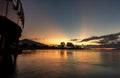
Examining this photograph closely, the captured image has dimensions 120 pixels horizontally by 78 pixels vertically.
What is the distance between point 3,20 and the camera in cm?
2095

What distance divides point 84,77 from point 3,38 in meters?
15.2

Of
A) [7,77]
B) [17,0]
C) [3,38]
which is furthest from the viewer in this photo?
[3,38]

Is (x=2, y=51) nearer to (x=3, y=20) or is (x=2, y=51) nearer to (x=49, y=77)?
(x=3, y=20)

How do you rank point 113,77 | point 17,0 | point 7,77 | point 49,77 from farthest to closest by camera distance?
point 17,0, point 113,77, point 49,77, point 7,77

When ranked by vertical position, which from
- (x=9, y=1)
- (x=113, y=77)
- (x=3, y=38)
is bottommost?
(x=113, y=77)

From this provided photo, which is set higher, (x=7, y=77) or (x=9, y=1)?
(x=9, y=1)

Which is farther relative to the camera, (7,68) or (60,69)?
(60,69)

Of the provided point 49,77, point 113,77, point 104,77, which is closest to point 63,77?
point 49,77

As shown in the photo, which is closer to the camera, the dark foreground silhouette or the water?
the dark foreground silhouette

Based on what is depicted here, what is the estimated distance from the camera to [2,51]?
2544 centimetres

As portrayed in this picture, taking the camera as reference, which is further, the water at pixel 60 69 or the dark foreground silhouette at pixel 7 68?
the water at pixel 60 69

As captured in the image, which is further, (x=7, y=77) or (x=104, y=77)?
(x=104, y=77)

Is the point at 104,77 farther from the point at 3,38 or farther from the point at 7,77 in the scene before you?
the point at 3,38

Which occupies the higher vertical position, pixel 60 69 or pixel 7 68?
pixel 7 68
